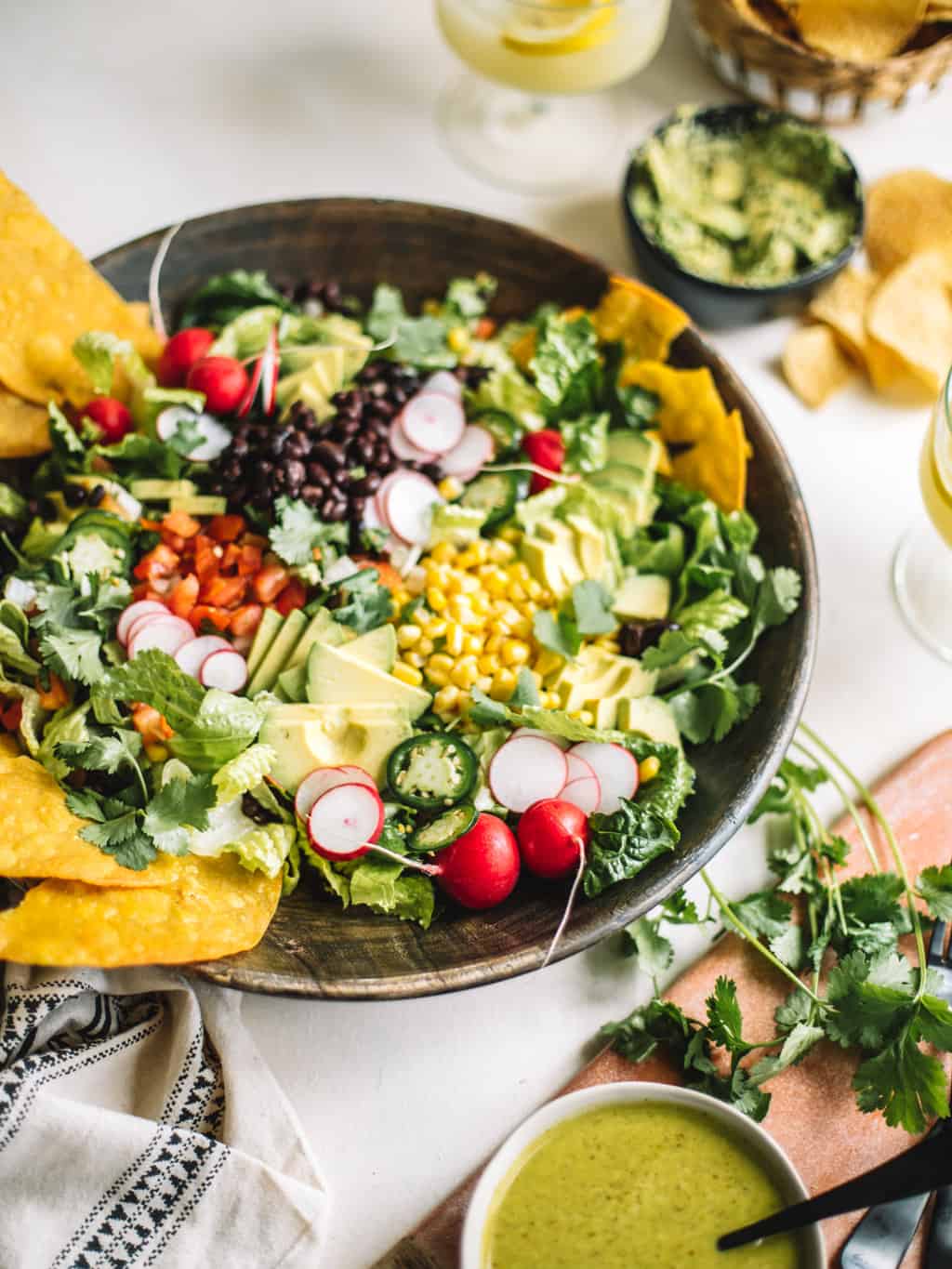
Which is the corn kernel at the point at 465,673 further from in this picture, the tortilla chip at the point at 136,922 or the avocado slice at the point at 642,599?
the tortilla chip at the point at 136,922

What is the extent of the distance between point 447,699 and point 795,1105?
40.3 inches

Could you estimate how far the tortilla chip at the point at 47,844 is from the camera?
2092 mm

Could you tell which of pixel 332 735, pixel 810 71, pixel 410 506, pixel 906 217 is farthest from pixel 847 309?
pixel 332 735

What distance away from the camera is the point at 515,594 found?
2.59 m

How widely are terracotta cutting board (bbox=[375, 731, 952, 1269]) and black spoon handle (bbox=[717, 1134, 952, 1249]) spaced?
233 millimetres

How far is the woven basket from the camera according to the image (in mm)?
3131

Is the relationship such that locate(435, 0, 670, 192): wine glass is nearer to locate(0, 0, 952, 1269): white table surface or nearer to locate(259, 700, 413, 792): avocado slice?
locate(0, 0, 952, 1269): white table surface

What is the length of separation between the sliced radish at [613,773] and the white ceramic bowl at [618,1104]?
53 centimetres

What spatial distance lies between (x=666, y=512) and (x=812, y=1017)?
114 centimetres

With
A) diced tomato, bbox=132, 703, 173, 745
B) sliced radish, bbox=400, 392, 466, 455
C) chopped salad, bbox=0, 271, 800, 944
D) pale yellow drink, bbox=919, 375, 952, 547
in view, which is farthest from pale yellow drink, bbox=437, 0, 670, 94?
diced tomato, bbox=132, 703, 173, 745

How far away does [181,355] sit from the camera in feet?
9.18

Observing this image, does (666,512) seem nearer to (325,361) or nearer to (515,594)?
(515,594)

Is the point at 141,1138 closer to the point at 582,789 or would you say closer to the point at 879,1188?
the point at 582,789

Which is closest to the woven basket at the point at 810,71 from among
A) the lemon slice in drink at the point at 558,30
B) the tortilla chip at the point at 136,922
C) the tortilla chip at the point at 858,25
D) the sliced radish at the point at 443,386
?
the tortilla chip at the point at 858,25
